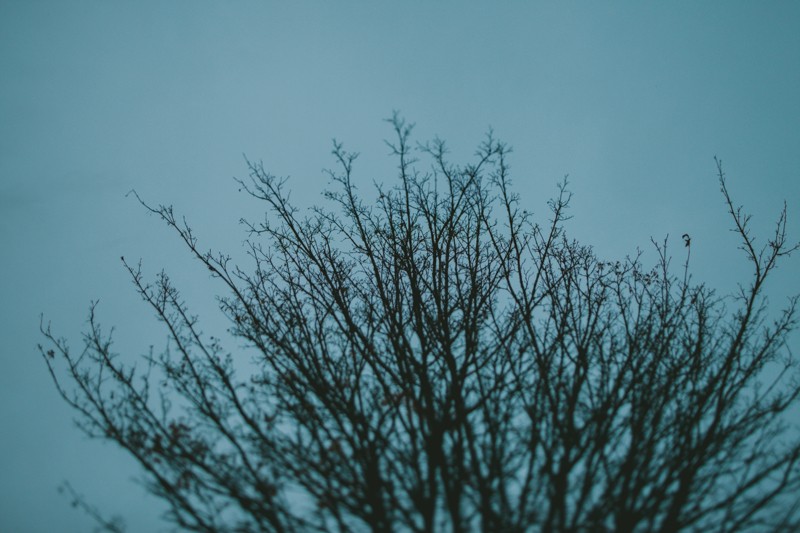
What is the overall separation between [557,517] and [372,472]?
2.15 meters

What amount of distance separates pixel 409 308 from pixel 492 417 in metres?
2.46

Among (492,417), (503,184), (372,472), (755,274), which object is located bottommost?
(372,472)

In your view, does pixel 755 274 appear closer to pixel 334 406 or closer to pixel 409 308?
pixel 409 308

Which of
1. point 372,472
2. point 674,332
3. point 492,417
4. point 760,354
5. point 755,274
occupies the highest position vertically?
→ point 755,274

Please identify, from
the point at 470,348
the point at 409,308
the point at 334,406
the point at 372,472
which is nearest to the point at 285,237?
the point at 409,308

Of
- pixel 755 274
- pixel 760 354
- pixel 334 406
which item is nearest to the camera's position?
pixel 334 406

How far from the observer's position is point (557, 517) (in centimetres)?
481

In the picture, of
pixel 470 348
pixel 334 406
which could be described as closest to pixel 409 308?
pixel 470 348

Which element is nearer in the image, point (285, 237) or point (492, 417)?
point (492, 417)

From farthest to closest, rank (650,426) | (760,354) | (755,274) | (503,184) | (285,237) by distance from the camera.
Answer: (285,237) → (503,184) → (755,274) → (760,354) → (650,426)

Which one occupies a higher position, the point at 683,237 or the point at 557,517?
the point at 683,237

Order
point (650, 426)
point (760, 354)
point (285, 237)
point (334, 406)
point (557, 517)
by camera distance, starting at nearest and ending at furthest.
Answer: point (557, 517)
point (650, 426)
point (334, 406)
point (760, 354)
point (285, 237)

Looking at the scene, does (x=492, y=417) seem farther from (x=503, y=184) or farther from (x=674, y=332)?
(x=503, y=184)

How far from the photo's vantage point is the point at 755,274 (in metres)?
7.18
